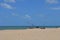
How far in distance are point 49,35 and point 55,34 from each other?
654 millimetres

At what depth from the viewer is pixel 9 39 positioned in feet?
39.0

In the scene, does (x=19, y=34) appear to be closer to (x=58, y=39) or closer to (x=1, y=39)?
(x=1, y=39)

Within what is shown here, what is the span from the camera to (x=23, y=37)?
1253cm

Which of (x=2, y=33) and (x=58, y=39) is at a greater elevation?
(x=2, y=33)

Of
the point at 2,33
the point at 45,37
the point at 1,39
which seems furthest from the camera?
the point at 2,33

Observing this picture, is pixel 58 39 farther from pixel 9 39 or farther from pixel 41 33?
pixel 9 39

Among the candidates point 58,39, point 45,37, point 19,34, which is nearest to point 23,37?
point 19,34

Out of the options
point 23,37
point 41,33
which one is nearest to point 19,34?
point 23,37

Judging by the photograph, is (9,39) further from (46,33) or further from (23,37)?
(46,33)

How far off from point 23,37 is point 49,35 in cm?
208

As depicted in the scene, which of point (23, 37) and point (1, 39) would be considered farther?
point (23, 37)

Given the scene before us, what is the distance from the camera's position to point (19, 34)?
43.2ft

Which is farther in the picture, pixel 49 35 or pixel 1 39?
pixel 49 35

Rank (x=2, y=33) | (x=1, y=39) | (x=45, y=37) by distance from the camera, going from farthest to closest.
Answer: (x=2, y=33) < (x=45, y=37) < (x=1, y=39)
